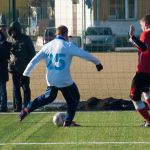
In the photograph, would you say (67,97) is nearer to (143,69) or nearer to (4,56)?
(143,69)

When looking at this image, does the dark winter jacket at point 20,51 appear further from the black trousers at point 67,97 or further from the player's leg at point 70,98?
the player's leg at point 70,98

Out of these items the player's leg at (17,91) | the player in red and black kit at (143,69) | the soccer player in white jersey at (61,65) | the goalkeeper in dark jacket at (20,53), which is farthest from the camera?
the player's leg at (17,91)

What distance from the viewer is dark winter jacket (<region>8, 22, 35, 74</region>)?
16859mm

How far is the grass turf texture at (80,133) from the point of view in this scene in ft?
38.9

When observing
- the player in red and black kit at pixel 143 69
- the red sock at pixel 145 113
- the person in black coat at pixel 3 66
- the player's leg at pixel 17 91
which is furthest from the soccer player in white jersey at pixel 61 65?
the person in black coat at pixel 3 66

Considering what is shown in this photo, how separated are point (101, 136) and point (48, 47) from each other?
2.09 metres

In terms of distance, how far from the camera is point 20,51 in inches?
664

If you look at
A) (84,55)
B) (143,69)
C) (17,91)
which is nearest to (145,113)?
(143,69)

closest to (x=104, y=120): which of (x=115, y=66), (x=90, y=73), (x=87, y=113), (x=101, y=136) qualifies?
(x=87, y=113)

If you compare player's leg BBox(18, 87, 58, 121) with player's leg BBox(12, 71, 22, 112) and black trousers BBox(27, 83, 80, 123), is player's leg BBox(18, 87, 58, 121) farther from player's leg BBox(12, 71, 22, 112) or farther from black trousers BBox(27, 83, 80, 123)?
player's leg BBox(12, 71, 22, 112)

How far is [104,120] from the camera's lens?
15.5m

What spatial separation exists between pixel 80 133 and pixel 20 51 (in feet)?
13.2

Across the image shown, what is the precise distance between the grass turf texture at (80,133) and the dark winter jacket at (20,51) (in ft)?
3.72

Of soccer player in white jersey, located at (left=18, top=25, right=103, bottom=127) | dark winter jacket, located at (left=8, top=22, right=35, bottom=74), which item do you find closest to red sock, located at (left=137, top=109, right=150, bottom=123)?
soccer player in white jersey, located at (left=18, top=25, right=103, bottom=127)
